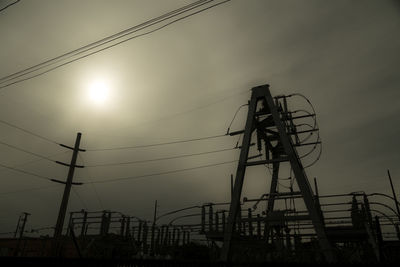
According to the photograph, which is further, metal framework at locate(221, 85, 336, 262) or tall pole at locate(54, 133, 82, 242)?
tall pole at locate(54, 133, 82, 242)

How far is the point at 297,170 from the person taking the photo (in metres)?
11.0

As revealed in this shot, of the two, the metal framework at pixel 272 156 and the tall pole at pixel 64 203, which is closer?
the metal framework at pixel 272 156

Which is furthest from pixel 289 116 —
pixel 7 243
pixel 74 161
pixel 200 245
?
pixel 7 243

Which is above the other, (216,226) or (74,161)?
(74,161)

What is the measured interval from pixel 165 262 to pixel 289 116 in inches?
356

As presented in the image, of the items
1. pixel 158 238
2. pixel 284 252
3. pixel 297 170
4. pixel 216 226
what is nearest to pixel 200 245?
pixel 158 238

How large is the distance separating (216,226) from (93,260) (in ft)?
22.0

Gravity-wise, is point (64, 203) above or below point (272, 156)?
below

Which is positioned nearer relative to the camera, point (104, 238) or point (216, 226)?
point (216, 226)

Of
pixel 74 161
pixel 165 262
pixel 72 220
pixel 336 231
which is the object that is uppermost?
pixel 74 161

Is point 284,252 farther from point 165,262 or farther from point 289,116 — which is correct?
point 165,262

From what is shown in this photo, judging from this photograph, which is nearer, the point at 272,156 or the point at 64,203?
the point at 272,156

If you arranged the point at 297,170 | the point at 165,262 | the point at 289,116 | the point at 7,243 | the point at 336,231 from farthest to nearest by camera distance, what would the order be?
the point at 7,243, the point at 289,116, the point at 336,231, the point at 297,170, the point at 165,262

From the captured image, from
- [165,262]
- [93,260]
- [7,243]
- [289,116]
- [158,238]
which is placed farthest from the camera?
[7,243]
